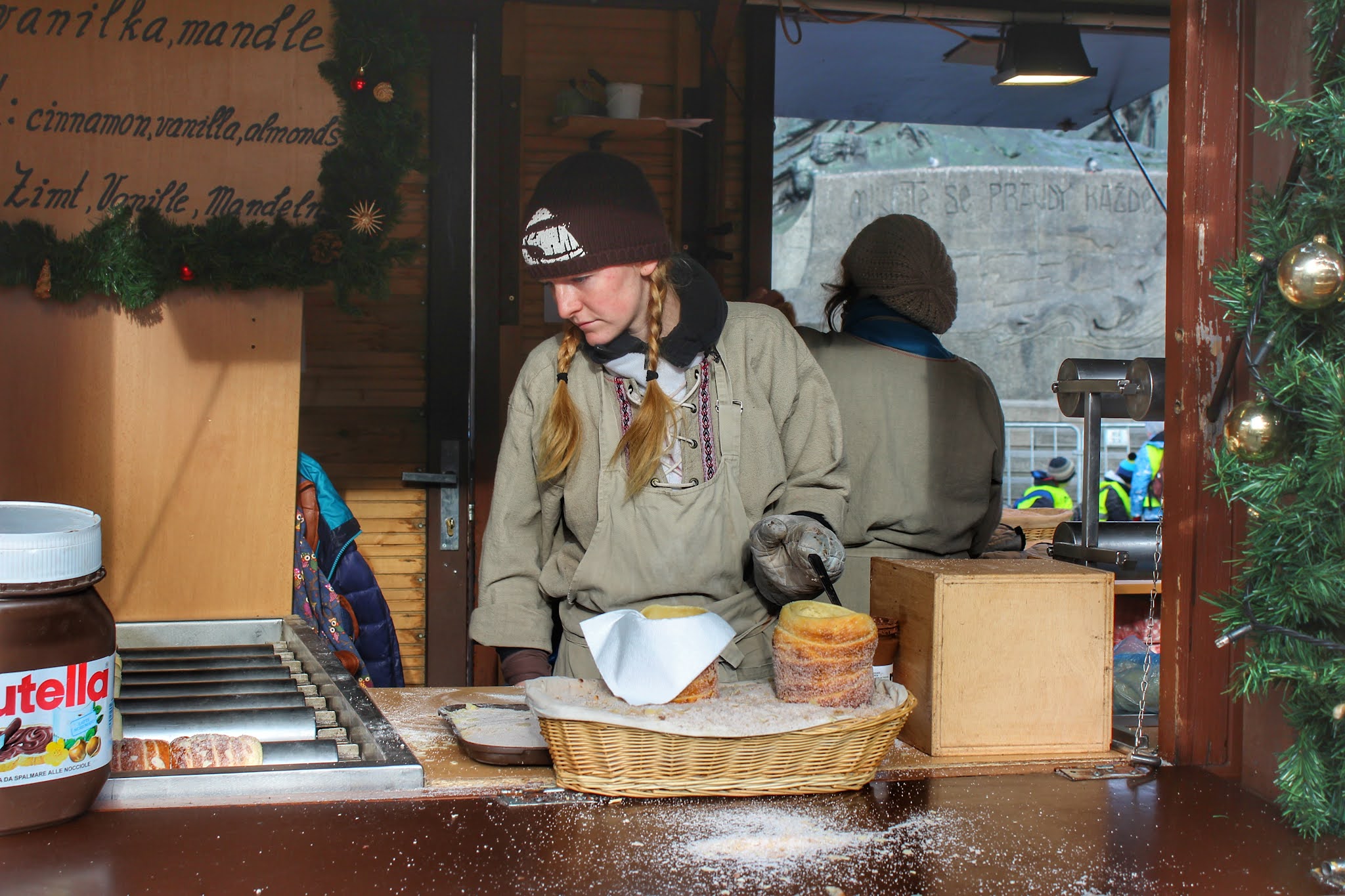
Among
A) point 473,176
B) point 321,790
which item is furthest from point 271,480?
point 473,176

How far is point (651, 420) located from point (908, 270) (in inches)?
47.5

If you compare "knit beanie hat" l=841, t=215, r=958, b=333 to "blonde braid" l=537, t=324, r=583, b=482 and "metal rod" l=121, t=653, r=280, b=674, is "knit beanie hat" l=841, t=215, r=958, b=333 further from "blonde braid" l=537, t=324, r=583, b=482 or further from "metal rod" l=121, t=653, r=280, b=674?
"metal rod" l=121, t=653, r=280, b=674

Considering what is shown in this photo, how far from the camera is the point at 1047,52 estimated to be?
4.55 metres

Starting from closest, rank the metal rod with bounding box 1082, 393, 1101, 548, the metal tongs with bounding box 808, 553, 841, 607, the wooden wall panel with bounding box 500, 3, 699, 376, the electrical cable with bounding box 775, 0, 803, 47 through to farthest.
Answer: the metal tongs with bounding box 808, 553, 841, 607 → the metal rod with bounding box 1082, 393, 1101, 548 → the electrical cable with bounding box 775, 0, 803, 47 → the wooden wall panel with bounding box 500, 3, 699, 376

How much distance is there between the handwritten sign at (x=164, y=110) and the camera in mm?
2449

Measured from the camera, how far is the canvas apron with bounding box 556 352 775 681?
2.11m

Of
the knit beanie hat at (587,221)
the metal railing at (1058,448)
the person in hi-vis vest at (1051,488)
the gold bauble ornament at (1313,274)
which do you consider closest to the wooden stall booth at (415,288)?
the gold bauble ornament at (1313,274)

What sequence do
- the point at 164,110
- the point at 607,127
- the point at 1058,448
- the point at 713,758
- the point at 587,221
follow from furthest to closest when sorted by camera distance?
the point at 1058,448, the point at 607,127, the point at 164,110, the point at 587,221, the point at 713,758

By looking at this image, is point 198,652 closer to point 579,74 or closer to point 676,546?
point 676,546

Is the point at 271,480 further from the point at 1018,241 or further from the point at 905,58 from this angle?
the point at 1018,241

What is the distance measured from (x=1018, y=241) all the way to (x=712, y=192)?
79.0 ft

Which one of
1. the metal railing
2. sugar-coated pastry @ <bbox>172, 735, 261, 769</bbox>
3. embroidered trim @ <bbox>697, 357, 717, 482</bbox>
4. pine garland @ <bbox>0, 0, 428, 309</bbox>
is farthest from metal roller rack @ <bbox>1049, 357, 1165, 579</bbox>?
the metal railing

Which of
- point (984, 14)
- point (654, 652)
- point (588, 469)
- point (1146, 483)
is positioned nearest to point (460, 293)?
point (984, 14)

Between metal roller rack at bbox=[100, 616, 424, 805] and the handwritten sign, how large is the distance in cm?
90
